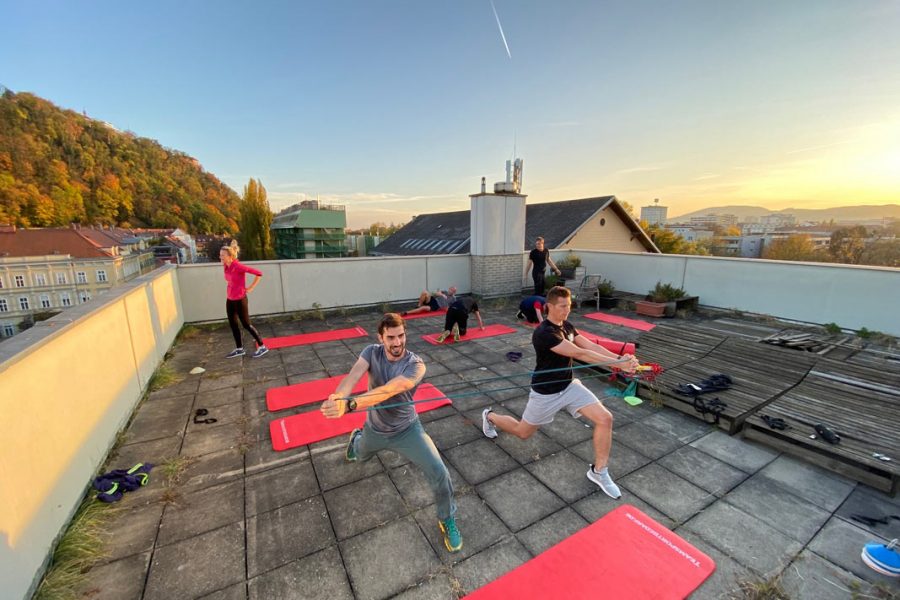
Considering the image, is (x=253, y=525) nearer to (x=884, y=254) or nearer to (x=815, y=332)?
(x=815, y=332)

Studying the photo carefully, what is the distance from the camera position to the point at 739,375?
15.9ft

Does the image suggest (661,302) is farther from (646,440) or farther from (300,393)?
(300,393)

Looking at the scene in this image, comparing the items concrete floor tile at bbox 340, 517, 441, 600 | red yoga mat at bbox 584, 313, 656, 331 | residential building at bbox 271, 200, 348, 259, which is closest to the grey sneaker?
concrete floor tile at bbox 340, 517, 441, 600

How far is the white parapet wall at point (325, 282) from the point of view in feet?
26.6

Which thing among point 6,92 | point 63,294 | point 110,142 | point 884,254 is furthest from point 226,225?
point 884,254

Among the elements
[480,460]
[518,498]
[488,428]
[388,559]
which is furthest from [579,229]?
[388,559]

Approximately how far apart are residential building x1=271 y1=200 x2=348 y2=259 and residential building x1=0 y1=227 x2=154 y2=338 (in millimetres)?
22709

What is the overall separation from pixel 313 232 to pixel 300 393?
59.5 metres

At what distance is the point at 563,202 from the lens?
66.3ft

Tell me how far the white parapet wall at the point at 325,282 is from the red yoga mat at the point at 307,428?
5.35m

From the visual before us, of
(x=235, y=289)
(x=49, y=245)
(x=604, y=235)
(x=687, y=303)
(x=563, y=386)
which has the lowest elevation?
(x=687, y=303)

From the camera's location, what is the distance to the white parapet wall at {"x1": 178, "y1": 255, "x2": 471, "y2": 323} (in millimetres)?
8117

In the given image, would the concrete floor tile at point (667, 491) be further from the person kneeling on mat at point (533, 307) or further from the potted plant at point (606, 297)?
the potted plant at point (606, 297)

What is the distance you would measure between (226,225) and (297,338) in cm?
11812
